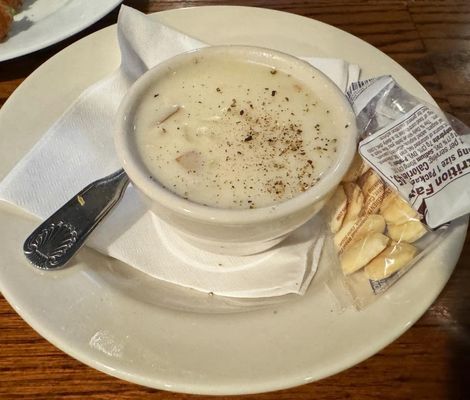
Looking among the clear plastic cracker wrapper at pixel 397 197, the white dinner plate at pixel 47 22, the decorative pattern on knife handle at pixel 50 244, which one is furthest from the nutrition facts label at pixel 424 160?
the white dinner plate at pixel 47 22

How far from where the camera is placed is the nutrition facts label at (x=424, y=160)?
32.1 inches

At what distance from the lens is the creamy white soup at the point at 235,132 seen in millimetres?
844

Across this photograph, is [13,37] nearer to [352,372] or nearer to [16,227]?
[16,227]

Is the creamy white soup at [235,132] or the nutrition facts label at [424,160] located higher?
the creamy white soup at [235,132]

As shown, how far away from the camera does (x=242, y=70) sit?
102cm

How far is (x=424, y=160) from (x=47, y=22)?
0.96 meters

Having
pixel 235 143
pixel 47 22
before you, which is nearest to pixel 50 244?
pixel 235 143

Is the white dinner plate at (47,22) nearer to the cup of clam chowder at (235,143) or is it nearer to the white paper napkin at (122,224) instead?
the white paper napkin at (122,224)

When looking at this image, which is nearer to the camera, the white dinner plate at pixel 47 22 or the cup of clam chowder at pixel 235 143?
the cup of clam chowder at pixel 235 143

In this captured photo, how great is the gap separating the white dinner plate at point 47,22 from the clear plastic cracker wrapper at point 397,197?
743 mm

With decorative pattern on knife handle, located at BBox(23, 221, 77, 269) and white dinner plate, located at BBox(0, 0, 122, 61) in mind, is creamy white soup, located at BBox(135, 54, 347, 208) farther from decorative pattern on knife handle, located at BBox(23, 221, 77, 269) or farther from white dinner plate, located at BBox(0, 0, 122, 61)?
white dinner plate, located at BBox(0, 0, 122, 61)

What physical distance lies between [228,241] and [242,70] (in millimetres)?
355

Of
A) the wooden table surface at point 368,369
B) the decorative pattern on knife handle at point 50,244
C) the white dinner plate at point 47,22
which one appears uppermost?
the white dinner plate at point 47,22

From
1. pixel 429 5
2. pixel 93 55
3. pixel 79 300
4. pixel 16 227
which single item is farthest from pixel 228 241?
pixel 429 5
